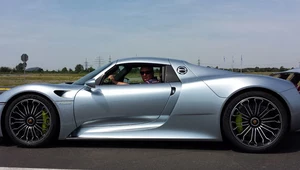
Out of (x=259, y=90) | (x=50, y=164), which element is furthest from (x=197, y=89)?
(x=50, y=164)

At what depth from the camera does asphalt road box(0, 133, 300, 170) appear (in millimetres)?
3666

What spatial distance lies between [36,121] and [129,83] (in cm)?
131

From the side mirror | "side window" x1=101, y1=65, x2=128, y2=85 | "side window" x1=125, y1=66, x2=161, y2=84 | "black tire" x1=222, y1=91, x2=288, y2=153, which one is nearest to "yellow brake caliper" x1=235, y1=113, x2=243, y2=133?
→ "black tire" x1=222, y1=91, x2=288, y2=153

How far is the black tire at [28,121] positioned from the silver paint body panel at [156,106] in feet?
0.30

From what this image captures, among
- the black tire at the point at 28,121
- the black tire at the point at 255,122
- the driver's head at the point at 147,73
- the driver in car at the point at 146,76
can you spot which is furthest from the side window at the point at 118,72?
the black tire at the point at 255,122

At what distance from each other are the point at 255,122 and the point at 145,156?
1.42 m

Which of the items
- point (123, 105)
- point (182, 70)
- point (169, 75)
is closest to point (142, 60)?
point (169, 75)

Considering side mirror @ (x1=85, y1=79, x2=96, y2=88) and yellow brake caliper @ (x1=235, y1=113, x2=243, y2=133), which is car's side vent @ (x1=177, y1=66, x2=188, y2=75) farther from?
side mirror @ (x1=85, y1=79, x2=96, y2=88)

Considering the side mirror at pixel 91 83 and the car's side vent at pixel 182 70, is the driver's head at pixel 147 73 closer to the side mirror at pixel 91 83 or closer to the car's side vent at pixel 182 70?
the car's side vent at pixel 182 70

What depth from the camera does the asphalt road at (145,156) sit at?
367cm

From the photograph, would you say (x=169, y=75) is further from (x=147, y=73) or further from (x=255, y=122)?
(x=255, y=122)

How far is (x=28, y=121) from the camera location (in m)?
4.45

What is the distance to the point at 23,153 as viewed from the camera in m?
4.20

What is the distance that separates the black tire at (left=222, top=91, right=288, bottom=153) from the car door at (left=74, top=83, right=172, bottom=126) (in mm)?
843
